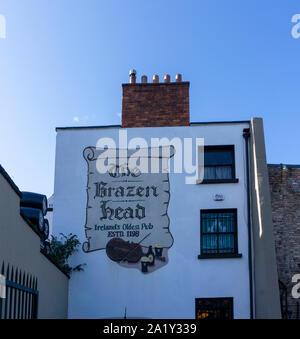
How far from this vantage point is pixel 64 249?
16.7 m

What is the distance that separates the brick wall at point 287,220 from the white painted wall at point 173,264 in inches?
66.6

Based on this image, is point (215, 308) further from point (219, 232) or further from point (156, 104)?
point (156, 104)

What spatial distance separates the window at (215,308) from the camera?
Result: 16328 millimetres

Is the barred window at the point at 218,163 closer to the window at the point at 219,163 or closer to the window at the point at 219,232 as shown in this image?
the window at the point at 219,163

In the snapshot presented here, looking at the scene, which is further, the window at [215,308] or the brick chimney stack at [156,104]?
the brick chimney stack at [156,104]

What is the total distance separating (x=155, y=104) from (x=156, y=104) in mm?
33

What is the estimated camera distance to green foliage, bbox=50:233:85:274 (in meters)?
16.6

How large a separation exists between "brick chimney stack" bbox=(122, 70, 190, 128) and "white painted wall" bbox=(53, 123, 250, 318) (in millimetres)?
461

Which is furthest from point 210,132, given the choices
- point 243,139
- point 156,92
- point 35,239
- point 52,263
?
point 35,239

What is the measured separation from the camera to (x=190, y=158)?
57.8 ft

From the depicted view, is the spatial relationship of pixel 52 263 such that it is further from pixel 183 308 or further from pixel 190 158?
pixel 190 158
